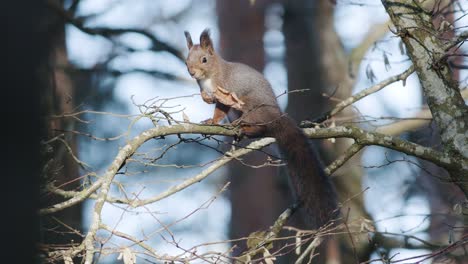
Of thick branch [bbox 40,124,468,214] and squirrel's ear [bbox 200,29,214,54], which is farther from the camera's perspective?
squirrel's ear [bbox 200,29,214,54]

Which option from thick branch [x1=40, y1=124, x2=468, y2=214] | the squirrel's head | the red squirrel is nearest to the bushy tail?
the red squirrel

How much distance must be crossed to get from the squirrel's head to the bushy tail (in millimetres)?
944

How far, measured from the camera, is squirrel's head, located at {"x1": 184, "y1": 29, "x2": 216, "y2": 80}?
463 centimetres

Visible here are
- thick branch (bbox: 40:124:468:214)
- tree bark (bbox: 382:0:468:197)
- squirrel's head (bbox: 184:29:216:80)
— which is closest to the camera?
thick branch (bbox: 40:124:468:214)

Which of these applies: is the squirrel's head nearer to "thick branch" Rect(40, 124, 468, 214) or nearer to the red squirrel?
the red squirrel

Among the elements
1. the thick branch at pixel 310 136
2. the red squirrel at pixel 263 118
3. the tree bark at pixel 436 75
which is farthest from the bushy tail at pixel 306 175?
the tree bark at pixel 436 75

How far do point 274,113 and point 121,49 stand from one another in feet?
8.02

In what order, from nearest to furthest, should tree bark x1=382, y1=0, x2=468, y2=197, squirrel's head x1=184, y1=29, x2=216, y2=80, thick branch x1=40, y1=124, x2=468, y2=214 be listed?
thick branch x1=40, y1=124, x2=468, y2=214
tree bark x1=382, y1=0, x2=468, y2=197
squirrel's head x1=184, y1=29, x2=216, y2=80

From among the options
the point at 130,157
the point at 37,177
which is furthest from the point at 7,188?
the point at 130,157

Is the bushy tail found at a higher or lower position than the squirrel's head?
lower

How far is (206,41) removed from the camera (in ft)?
15.5

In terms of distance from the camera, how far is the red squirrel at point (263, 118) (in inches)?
135

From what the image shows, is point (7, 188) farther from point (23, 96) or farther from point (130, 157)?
point (130, 157)

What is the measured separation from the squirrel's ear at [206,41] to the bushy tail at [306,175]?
1063 millimetres
